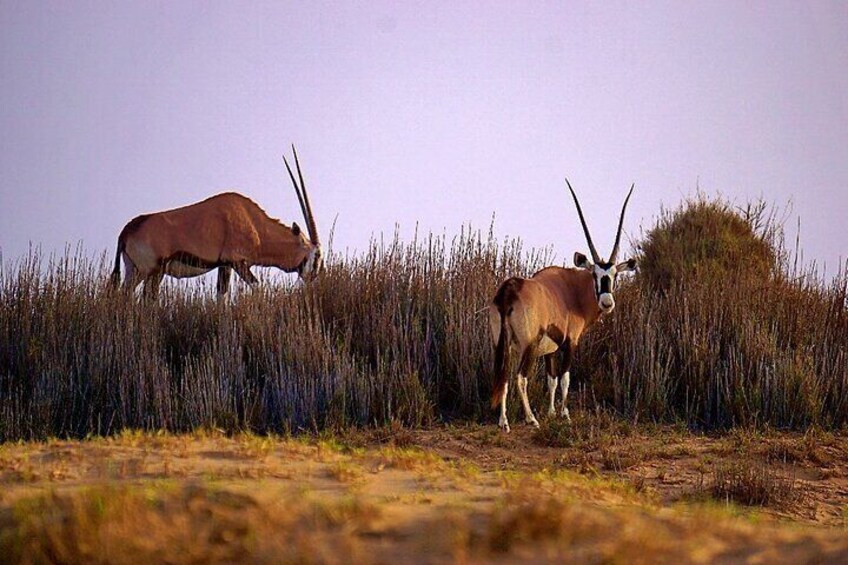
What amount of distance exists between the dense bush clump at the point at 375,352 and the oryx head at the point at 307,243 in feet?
2.74

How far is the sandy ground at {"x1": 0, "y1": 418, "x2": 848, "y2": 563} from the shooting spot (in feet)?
9.40

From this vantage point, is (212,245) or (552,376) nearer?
(552,376)

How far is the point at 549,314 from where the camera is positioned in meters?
10.2

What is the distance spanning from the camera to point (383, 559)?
2809 mm

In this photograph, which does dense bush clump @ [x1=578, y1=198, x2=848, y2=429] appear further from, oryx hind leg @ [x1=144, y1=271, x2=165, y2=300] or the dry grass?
the dry grass

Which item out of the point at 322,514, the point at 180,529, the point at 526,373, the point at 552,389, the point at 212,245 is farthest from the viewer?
the point at 212,245

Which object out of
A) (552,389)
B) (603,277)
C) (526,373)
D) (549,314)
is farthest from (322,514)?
(603,277)

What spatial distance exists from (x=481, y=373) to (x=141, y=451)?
7.17 m

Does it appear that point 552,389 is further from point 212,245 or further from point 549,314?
point 212,245

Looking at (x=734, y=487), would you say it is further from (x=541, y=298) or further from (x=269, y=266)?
(x=269, y=266)

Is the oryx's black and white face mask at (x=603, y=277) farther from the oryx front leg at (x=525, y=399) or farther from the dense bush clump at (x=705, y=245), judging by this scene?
the dense bush clump at (x=705, y=245)

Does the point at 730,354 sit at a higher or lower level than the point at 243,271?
lower

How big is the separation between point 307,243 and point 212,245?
164 cm

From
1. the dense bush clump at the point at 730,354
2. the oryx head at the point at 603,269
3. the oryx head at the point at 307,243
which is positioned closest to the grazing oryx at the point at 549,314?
the oryx head at the point at 603,269
